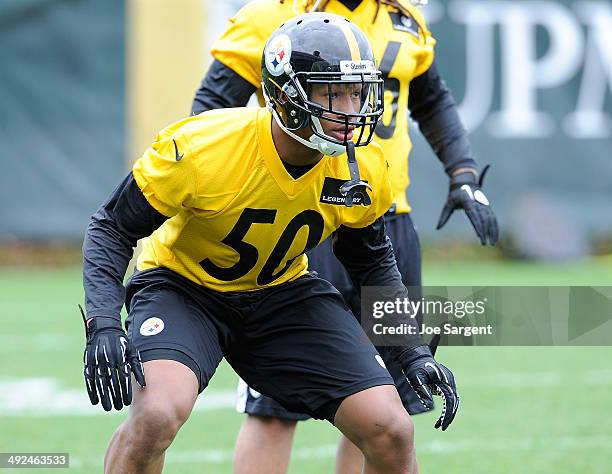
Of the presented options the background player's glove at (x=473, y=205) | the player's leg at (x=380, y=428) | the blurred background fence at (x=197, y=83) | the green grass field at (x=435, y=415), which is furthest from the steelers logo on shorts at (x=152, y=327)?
the blurred background fence at (x=197, y=83)

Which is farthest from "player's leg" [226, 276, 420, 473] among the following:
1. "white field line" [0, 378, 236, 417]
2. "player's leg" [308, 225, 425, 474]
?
"white field line" [0, 378, 236, 417]

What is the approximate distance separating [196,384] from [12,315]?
20.0 ft

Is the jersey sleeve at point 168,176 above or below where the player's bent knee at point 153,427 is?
above

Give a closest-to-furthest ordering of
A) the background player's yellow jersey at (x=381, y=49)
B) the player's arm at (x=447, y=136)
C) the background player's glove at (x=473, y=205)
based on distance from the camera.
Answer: the background player's yellow jersey at (x=381, y=49)
the background player's glove at (x=473, y=205)
the player's arm at (x=447, y=136)

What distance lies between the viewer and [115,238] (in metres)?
3.46

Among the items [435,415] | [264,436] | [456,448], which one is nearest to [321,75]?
[264,436]

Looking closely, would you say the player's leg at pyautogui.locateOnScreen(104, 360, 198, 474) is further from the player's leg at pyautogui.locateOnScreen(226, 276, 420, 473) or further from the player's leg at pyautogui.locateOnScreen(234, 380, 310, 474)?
the player's leg at pyautogui.locateOnScreen(234, 380, 310, 474)

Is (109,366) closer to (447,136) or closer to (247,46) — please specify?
(247,46)

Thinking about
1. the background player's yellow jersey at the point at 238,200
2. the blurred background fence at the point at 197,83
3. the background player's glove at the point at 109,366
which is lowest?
the blurred background fence at the point at 197,83

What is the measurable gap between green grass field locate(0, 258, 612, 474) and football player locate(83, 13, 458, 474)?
5.10 ft

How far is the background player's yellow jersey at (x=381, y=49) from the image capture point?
427cm

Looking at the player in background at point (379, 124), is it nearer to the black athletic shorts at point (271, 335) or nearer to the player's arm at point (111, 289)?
the black athletic shorts at point (271, 335)

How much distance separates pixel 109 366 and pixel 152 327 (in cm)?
30

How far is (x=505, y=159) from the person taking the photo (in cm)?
1209
